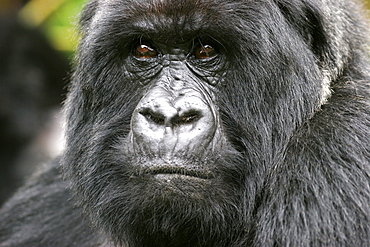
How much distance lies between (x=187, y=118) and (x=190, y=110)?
0.17 ft

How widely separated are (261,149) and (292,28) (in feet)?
2.72

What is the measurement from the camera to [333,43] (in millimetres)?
3783

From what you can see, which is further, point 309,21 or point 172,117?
point 309,21

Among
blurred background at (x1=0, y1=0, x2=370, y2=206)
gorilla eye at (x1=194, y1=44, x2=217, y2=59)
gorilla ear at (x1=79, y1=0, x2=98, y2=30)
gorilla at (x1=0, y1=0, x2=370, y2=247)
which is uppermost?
gorilla ear at (x1=79, y1=0, x2=98, y2=30)

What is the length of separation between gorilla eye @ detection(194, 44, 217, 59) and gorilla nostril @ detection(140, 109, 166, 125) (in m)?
0.57

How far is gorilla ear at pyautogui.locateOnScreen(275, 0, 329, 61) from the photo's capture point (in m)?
3.62

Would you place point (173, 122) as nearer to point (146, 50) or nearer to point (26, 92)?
point (146, 50)

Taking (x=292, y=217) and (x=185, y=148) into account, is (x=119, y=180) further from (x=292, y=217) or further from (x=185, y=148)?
(x=292, y=217)

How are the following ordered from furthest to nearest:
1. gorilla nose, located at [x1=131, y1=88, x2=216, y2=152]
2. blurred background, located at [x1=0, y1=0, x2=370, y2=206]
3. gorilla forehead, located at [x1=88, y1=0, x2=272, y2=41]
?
blurred background, located at [x1=0, y1=0, x2=370, y2=206]
gorilla forehead, located at [x1=88, y1=0, x2=272, y2=41]
gorilla nose, located at [x1=131, y1=88, x2=216, y2=152]

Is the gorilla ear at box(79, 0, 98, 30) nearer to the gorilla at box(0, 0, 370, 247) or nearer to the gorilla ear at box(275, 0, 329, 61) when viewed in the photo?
the gorilla at box(0, 0, 370, 247)

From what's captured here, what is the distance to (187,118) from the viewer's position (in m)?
3.23

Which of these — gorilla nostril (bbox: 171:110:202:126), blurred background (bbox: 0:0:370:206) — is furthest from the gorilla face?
blurred background (bbox: 0:0:370:206)

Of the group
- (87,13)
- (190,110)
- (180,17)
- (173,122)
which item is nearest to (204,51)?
(180,17)

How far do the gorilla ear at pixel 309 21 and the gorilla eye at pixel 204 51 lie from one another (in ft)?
1.70
